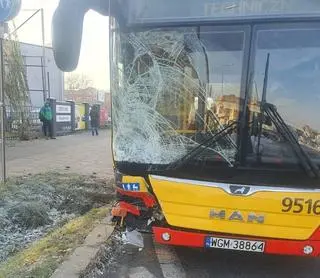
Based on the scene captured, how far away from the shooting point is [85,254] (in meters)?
4.79

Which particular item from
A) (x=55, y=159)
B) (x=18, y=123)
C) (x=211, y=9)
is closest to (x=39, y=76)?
(x=18, y=123)

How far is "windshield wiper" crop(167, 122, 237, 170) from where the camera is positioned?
14.1 ft

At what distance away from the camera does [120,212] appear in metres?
4.67

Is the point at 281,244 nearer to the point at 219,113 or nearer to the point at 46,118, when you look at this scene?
the point at 219,113

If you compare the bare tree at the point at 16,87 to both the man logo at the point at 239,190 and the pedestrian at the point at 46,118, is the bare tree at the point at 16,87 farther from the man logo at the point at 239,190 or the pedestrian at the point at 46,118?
the man logo at the point at 239,190

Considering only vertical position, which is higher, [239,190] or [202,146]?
[202,146]

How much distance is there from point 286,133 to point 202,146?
786 millimetres

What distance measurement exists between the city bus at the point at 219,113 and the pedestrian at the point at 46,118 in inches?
554

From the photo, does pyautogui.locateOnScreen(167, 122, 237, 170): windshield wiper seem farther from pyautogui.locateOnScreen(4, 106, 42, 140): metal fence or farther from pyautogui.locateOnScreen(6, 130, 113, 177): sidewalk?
pyautogui.locateOnScreen(4, 106, 42, 140): metal fence

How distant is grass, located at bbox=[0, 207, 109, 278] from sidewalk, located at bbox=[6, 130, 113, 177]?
401 cm

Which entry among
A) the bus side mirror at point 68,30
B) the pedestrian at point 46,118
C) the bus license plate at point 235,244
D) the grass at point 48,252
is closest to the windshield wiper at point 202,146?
the bus license plate at point 235,244

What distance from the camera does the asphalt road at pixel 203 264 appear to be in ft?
15.8

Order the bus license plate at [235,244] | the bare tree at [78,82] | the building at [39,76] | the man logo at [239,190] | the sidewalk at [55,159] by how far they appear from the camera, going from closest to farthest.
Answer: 1. the man logo at [239,190]
2. the bus license plate at [235,244]
3. the sidewalk at [55,159]
4. the building at [39,76]
5. the bare tree at [78,82]

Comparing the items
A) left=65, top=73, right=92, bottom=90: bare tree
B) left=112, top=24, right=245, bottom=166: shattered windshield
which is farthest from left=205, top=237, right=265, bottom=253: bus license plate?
left=65, top=73, right=92, bottom=90: bare tree
